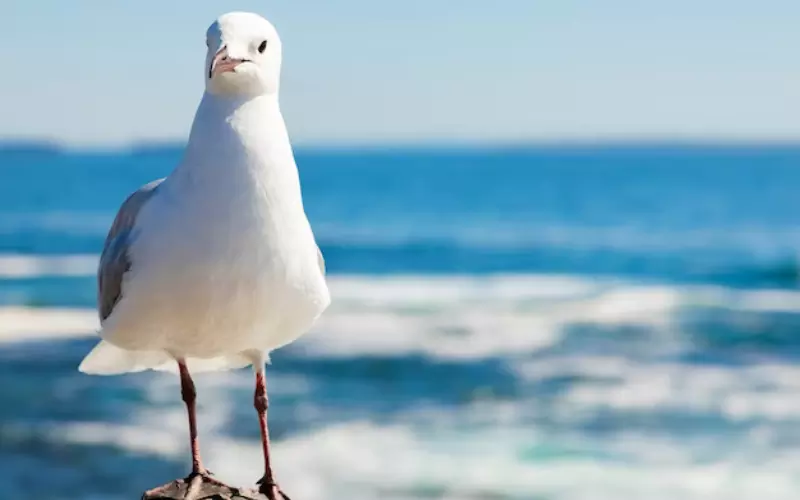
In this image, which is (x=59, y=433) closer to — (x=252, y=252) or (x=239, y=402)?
(x=239, y=402)

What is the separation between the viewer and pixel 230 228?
9.80ft

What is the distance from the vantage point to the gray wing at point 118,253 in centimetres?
329

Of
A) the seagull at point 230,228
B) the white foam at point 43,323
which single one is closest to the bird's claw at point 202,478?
the seagull at point 230,228

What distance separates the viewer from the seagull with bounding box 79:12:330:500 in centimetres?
298

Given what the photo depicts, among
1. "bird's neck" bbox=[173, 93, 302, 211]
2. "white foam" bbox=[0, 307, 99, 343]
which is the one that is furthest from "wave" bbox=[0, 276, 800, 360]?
"bird's neck" bbox=[173, 93, 302, 211]

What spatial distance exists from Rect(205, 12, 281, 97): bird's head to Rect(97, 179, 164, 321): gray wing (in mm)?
410

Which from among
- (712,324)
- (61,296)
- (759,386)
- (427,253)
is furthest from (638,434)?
(427,253)

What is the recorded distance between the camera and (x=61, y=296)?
66.5ft

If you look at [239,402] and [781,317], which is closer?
[239,402]

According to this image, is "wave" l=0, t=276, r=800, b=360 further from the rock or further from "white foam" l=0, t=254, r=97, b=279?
the rock

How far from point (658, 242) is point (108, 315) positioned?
3075 cm

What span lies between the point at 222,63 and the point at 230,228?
389mm

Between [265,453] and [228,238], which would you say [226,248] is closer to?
[228,238]

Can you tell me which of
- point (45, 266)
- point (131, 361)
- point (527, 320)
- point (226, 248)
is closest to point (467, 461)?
point (131, 361)
